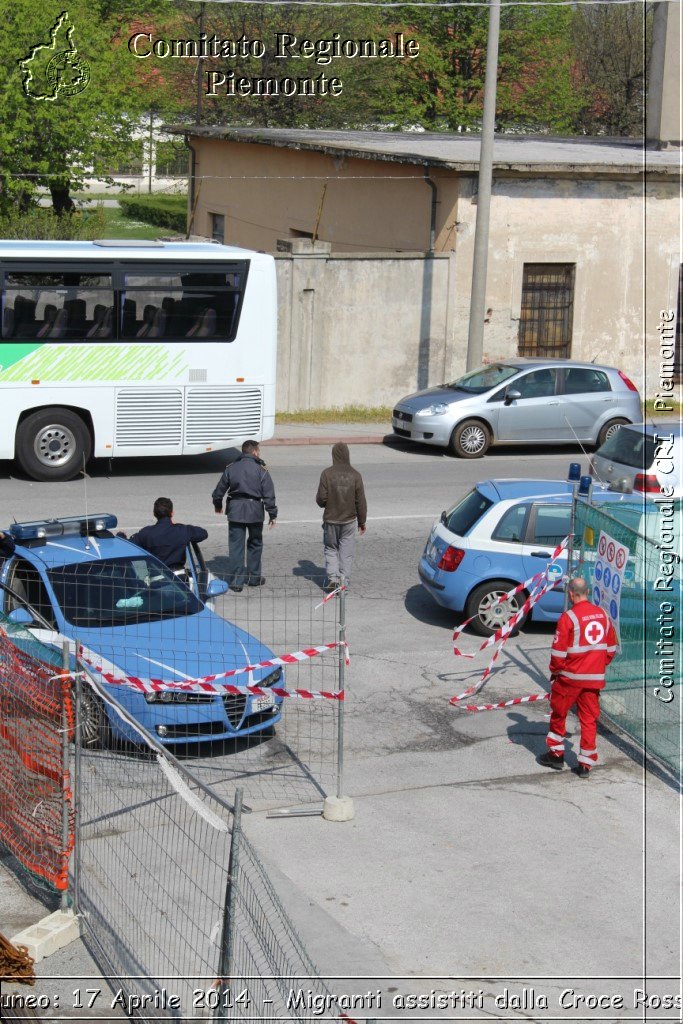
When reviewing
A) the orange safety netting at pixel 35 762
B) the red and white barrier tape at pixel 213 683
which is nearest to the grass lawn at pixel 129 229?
the red and white barrier tape at pixel 213 683

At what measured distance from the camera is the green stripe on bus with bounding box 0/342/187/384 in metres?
18.8

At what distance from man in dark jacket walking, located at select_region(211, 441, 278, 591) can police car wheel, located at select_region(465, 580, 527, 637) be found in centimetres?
235

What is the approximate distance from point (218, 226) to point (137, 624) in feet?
99.1

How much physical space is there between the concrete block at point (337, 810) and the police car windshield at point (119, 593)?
223 cm

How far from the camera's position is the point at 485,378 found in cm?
2300

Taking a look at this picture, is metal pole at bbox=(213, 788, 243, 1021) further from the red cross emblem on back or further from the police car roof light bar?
the police car roof light bar

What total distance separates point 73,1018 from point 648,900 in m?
3.67

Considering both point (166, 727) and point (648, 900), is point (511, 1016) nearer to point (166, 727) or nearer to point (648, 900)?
point (648, 900)

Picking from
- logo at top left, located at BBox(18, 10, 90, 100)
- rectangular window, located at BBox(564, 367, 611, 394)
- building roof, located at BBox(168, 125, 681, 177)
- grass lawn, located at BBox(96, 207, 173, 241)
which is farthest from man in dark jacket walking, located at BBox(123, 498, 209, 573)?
grass lawn, located at BBox(96, 207, 173, 241)

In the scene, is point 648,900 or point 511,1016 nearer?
point 511,1016

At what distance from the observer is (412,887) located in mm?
8172

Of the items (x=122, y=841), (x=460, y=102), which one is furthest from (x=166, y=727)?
(x=460, y=102)

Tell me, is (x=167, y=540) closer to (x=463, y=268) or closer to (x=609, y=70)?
(x=463, y=268)

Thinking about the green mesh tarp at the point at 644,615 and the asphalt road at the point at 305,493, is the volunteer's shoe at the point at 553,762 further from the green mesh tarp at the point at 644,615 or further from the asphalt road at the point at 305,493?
the asphalt road at the point at 305,493
